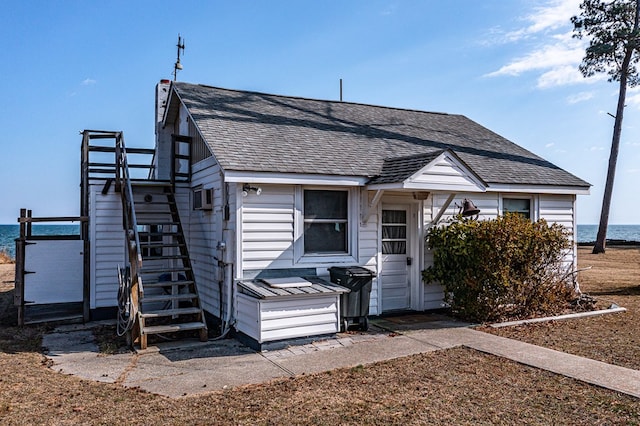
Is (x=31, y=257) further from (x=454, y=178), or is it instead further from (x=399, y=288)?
(x=454, y=178)

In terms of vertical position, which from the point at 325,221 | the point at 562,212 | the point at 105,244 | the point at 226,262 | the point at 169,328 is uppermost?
the point at 562,212

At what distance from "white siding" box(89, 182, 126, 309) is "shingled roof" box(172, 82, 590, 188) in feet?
8.39

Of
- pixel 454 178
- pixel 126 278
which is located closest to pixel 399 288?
pixel 454 178

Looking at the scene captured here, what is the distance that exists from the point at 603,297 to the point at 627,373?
21.9 feet

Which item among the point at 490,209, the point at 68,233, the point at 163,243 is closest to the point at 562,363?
the point at 490,209

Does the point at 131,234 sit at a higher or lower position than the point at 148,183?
lower

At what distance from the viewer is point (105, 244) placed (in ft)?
32.3

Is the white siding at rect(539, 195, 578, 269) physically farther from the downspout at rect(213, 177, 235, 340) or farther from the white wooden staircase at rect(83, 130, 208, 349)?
the white wooden staircase at rect(83, 130, 208, 349)

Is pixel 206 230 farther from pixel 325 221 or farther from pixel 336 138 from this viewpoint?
pixel 336 138

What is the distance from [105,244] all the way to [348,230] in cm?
495

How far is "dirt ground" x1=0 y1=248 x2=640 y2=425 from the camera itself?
180 inches

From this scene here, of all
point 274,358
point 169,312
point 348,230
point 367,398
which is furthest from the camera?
point 348,230

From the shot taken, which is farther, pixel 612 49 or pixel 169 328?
pixel 612 49

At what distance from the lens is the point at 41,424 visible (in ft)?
14.7
